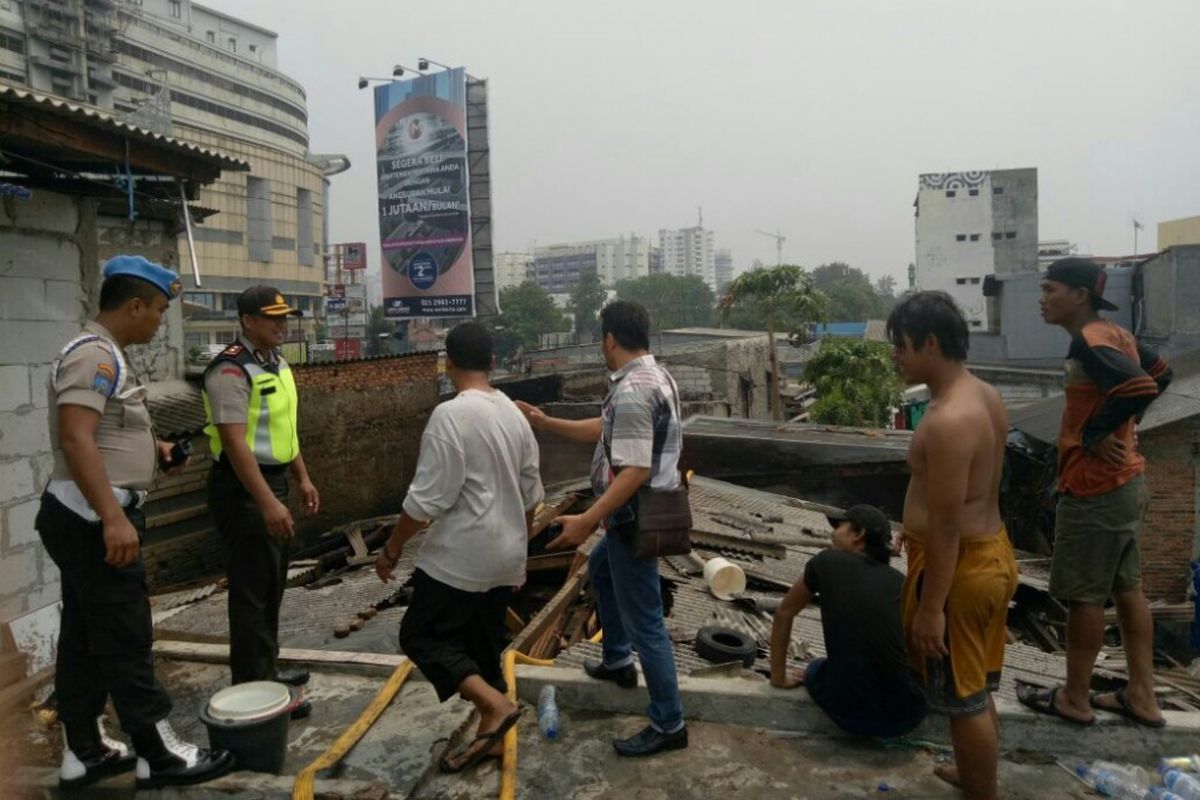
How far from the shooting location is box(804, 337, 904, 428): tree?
2150 cm

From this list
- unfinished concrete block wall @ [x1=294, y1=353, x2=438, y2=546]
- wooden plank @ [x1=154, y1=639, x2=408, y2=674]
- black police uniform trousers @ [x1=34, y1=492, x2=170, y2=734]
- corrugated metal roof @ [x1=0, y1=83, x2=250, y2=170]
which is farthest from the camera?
unfinished concrete block wall @ [x1=294, y1=353, x2=438, y2=546]

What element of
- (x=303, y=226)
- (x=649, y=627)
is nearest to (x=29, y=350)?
(x=649, y=627)

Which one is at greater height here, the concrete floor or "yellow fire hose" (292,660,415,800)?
"yellow fire hose" (292,660,415,800)

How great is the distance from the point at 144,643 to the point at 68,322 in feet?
9.84

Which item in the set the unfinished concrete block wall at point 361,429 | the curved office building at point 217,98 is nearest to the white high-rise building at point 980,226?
the unfinished concrete block wall at point 361,429

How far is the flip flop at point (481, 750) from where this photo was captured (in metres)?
3.13

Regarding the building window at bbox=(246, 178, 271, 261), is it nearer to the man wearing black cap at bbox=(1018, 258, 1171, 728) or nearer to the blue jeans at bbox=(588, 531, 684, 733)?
the blue jeans at bbox=(588, 531, 684, 733)

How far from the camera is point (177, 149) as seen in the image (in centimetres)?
A: 544

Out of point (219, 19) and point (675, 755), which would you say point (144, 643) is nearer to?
point (675, 755)

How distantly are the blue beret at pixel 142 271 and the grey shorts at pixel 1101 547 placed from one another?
146 inches

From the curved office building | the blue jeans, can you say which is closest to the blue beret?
the blue jeans

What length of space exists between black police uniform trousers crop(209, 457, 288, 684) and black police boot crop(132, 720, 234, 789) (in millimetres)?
651

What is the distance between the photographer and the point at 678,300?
85750mm

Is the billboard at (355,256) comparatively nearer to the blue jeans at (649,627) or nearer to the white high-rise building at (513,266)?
the blue jeans at (649,627)
